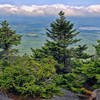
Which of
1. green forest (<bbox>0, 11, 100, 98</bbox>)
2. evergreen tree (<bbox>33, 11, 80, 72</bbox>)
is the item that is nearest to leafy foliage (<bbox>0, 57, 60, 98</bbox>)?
green forest (<bbox>0, 11, 100, 98</bbox>)

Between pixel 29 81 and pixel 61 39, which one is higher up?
pixel 61 39

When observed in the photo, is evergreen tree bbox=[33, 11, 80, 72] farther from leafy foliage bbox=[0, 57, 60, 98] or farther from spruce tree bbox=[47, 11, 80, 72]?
leafy foliage bbox=[0, 57, 60, 98]

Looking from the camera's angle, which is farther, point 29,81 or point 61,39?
point 61,39

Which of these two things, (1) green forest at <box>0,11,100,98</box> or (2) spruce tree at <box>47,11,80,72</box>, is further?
(2) spruce tree at <box>47,11,80,72</box>

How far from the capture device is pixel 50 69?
27.8 feet

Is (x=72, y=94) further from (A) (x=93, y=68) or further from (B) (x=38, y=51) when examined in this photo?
A: (B) (x=38, y=51)

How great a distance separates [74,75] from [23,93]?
13.0 ft

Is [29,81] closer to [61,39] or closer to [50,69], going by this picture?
[50,69]

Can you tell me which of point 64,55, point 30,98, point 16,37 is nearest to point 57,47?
point 64,55

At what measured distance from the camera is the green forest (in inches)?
286

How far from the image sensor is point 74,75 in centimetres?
993

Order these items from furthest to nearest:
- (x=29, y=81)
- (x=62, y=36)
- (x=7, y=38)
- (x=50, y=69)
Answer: (x=62, y=36)
(x=7, y=38)
(x=50, y=69)
(x=29, y=81)

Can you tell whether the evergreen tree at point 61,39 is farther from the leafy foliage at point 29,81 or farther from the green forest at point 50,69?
the leafy foliage at point 29,81

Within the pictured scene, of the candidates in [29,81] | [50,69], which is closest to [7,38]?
[50,69]
